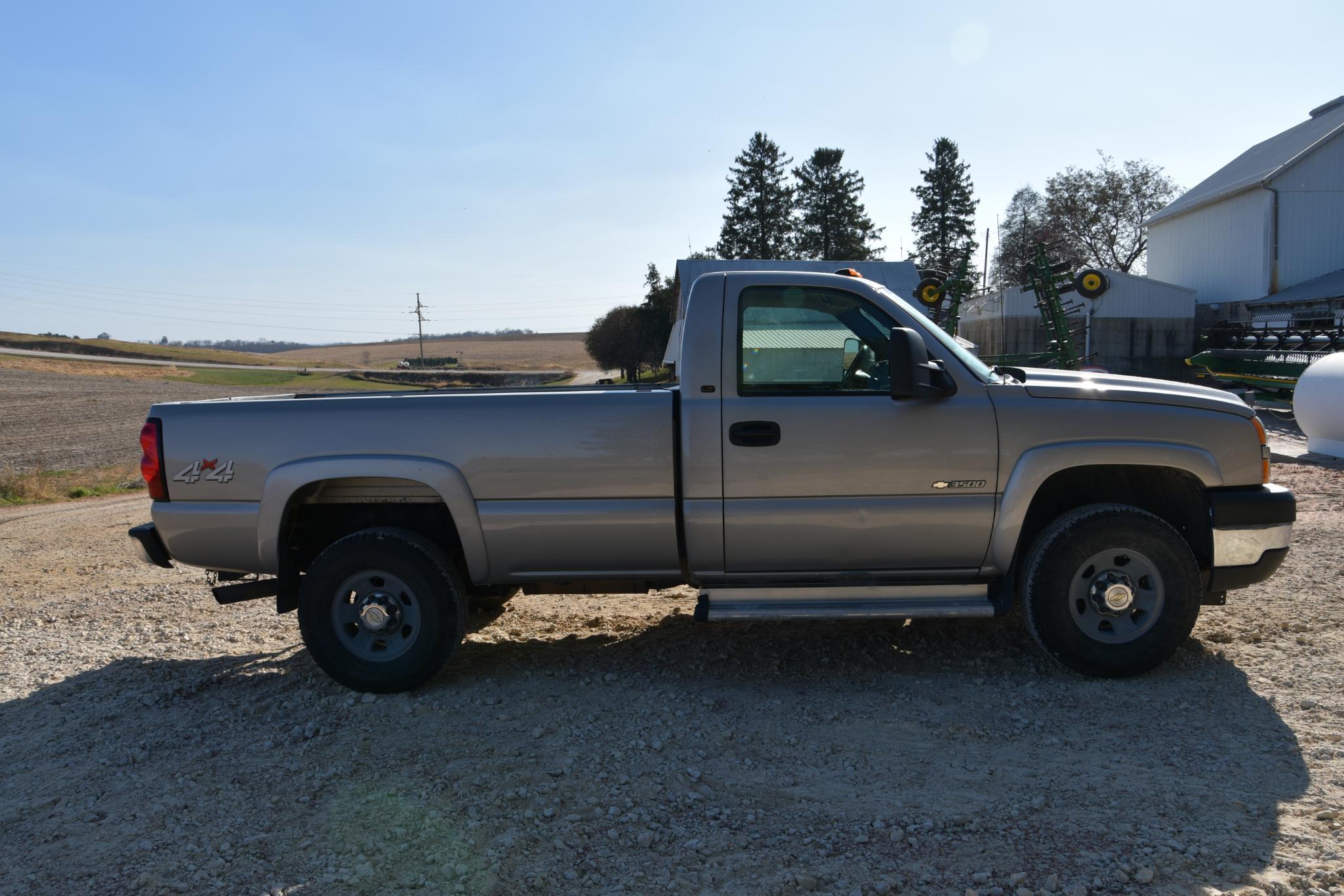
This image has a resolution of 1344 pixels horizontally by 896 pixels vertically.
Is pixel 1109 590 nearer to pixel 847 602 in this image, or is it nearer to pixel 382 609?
pixel 847 602

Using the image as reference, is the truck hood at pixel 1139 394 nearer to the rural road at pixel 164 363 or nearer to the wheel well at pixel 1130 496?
the wheel well at pixel 1130 496

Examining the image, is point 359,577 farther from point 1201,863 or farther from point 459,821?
point 1201,863

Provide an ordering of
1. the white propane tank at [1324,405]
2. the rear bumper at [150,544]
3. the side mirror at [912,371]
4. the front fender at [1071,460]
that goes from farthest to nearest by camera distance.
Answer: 1. the white propane tank at [1324,405]
2. the rear bumper at [150,544]
3. the front fender at [1071,460]
4. the side mirror at [912,371]

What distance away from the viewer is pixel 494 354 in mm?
116625

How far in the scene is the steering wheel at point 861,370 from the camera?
15.1 feet

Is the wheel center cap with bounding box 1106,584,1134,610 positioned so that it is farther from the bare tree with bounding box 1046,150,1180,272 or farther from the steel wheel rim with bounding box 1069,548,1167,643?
the bare tree with bounding box 1046,150,1180,272

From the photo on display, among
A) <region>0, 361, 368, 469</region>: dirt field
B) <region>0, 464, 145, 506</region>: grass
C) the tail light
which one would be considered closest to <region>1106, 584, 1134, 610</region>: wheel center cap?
the tail light

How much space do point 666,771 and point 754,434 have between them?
5.31ft

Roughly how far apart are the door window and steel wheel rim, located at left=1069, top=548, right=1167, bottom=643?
136 cm

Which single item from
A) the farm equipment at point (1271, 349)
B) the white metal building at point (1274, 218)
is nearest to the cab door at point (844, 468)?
the farm equipment at point (1271, 349)

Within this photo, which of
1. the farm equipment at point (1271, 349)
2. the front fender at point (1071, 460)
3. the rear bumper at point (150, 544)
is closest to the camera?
the front fender at point (1071, 460)

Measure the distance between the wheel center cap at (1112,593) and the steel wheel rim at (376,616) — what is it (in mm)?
3401

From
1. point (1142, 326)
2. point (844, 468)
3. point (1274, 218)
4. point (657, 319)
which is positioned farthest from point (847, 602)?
point (657, 319)

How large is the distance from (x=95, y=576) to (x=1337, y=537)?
33.7ft
